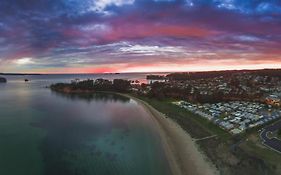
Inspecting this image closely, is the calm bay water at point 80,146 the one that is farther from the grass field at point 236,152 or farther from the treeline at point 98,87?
the treeline at point 98,87

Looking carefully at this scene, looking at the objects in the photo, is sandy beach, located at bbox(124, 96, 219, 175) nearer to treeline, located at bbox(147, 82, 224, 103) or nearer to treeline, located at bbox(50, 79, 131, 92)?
treeline, located at bbox(147, 82, 224, 103)

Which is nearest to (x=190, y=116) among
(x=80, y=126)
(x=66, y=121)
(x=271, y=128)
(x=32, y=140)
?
(x=271, y=128)

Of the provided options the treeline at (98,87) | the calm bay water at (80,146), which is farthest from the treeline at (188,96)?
the treeline at (98,87)

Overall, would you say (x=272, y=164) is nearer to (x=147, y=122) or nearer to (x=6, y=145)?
(x=147, y=122)

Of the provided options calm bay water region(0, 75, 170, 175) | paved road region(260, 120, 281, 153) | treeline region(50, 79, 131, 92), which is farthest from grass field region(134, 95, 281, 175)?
treeline region(50, 79, 131, 92)

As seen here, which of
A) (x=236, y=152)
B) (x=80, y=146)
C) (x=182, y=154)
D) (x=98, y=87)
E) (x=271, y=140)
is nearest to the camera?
(x=236, y=152)

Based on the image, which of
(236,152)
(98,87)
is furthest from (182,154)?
(98,87)

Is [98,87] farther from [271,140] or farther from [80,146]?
[271,140]

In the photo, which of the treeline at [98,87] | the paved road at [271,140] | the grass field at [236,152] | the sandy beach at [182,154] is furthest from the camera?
the treeline at [98,87]
